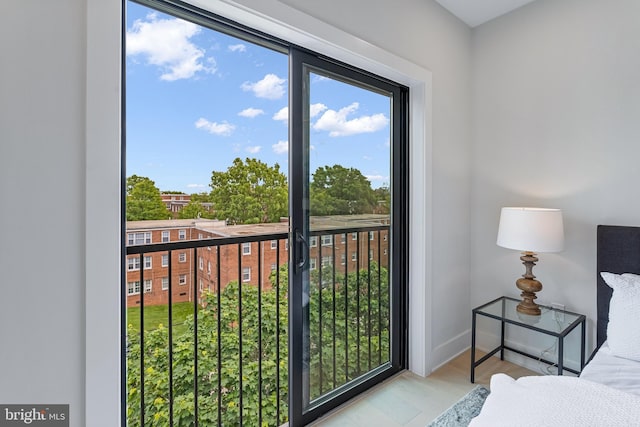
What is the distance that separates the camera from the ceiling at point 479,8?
90.2 inches

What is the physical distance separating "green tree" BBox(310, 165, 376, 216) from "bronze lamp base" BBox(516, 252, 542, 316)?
44.7 inches

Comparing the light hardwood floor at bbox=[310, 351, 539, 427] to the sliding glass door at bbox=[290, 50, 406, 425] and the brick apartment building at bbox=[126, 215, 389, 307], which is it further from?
the brick apartment building at bbox=[126, 215, 389, 307]

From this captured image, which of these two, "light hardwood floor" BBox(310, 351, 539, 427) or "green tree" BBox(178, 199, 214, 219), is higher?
"green tree" BBox(178, 199, 214, 219)

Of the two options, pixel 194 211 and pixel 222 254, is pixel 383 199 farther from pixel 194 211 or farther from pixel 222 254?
pixel 194 211

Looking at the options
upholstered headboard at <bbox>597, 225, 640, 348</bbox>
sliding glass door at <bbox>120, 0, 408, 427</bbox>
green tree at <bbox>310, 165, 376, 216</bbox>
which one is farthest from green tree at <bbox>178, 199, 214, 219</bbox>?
upholstered headboard at <bbox>597, 225, 640, 348</bbox>

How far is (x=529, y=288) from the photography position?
2131 millimetres

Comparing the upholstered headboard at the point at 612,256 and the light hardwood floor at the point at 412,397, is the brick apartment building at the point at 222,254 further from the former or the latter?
the upholstered headboard at the point at 612,256

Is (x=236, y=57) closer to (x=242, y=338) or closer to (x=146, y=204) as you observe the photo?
(x=146, y=204)

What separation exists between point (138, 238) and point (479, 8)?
9.04 feet

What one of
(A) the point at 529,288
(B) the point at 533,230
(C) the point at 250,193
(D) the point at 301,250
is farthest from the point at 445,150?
(C) the point at 250,193

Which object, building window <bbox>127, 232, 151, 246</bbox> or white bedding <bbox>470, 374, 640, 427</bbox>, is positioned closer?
white bedding <bbox>470, 374, 640, 427</bbox>

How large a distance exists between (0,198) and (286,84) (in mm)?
1303

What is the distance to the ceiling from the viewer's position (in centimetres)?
229

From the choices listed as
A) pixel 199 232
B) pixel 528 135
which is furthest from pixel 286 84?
pixel 528 135
